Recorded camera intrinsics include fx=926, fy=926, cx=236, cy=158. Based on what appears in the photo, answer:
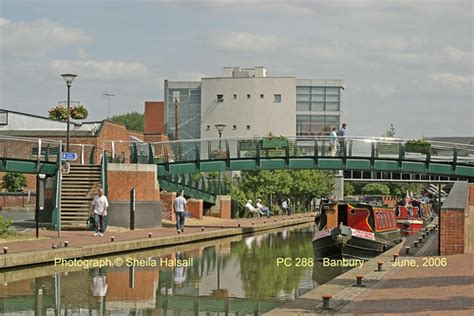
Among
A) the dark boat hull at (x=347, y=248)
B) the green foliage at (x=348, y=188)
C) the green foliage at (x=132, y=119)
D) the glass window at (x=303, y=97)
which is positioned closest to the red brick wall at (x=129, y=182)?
the dark boat hull at (x=347, y=248)

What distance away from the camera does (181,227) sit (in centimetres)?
3753

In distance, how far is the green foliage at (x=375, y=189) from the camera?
12244cm

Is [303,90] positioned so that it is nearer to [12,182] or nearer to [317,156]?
[12,182]

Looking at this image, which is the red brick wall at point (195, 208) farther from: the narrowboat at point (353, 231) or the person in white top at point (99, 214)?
the person in white top at point (99, 214)

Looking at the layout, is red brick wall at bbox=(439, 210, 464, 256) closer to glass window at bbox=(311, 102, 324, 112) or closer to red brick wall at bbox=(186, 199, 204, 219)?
red brick wall at bbox=(186, 199, 204, 219)

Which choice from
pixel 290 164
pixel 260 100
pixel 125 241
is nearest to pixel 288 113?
pixel 260 100

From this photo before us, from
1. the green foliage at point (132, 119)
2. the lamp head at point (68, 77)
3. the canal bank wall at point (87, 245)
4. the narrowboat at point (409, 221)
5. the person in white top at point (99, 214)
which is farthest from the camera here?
the green foliage at point (132, 119)

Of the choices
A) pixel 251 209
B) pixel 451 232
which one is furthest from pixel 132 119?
pixel 451 232

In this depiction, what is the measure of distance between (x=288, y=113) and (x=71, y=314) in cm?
9283

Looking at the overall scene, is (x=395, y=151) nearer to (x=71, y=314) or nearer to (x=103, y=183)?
(x=103, y=183)

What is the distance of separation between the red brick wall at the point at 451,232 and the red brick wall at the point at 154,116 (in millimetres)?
98607

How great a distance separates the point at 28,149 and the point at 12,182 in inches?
943

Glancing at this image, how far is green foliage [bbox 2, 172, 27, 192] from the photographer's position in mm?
62688

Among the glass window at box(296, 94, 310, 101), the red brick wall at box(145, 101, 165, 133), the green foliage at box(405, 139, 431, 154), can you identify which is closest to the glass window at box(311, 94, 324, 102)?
the glass window at box(296, 94, 310, 101)
